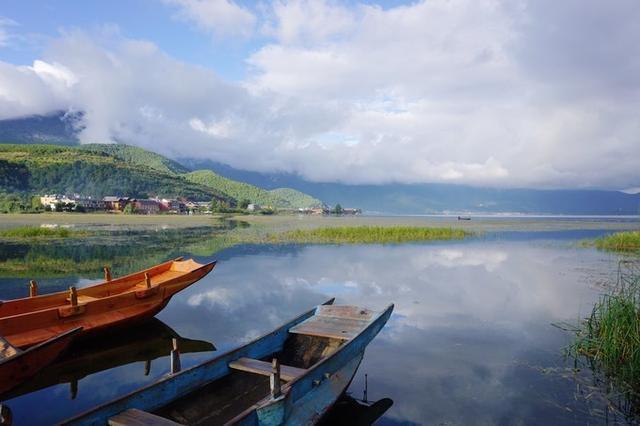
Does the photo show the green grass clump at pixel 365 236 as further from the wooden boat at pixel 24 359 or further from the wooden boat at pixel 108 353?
the wooden boat at pixel 24 359

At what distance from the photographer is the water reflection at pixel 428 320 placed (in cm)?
760

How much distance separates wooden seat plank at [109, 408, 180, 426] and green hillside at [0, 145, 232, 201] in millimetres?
123890

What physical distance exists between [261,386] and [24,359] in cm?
362

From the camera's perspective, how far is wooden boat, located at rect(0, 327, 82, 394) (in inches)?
254

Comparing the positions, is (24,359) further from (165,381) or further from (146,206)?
(146,206)

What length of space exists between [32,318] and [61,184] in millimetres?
130209

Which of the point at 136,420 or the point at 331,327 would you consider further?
the point at 331,327

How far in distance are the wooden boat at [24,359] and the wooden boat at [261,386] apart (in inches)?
103

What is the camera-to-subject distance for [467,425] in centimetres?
687

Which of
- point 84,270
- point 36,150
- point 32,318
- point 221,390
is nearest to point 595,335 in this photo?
point 221,390

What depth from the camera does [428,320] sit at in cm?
1293

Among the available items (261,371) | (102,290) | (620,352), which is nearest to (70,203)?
(102,290)

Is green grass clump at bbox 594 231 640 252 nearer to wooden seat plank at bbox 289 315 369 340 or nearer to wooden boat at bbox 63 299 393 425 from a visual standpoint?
wooden seat plank at bbox 289 315 369 340

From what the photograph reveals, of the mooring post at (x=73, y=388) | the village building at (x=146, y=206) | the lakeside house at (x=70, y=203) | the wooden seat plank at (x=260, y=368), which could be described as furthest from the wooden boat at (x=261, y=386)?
the village building at (x=146, y=206)
